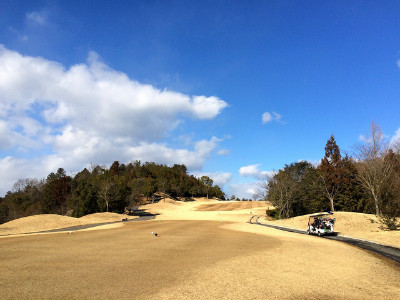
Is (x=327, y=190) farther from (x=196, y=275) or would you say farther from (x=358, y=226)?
(x=196, y=275)

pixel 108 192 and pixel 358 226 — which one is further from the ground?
pixel 108 192

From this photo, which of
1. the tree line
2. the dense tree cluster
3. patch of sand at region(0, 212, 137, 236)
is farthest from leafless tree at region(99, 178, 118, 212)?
the tree line

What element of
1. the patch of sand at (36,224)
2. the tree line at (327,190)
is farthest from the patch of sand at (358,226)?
the patch of sand at (36,224)

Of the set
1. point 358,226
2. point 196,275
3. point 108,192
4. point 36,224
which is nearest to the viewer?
point 196,275

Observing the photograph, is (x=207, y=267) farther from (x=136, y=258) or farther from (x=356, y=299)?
(x=356, y=299)

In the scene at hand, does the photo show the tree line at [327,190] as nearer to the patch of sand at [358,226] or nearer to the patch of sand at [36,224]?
the patch of sand at [358,226]

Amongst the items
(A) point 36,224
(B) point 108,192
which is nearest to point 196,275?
(A) point 36,224

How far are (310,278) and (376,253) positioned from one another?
342 inches

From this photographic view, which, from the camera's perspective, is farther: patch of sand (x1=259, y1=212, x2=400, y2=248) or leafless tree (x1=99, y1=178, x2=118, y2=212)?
leafless tree (x1=99, y1=178, x2=118, y2=212)

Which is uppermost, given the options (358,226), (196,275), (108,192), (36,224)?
(108,192)

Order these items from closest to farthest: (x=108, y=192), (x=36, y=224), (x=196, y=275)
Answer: (x=196, y=275), (x=36, y=224), (x=108, y=192)

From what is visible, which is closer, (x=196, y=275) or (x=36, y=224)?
(x=196, y=275)

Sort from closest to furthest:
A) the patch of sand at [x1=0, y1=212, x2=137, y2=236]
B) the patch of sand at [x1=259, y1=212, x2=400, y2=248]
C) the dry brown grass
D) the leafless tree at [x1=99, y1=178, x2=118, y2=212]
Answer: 1. the dry brown grass
2. the patch of sand at [x1=259, y1=212, x2=400, y2=248]
3. the patch of sand at [x1=0, y1=212, x2=137, y2=236]
4. the leafless tree at [x1=99, y1=178, x2=118, y2=212]

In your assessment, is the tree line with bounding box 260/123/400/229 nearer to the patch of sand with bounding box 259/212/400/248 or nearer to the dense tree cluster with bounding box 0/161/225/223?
the patch of sand with bounding box 259/212/400/248
